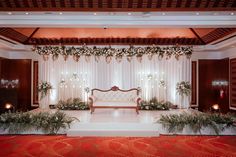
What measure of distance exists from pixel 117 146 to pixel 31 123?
2974 millimetres

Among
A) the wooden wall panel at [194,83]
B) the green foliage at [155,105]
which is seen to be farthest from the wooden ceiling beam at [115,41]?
the green foliage at [155,105]

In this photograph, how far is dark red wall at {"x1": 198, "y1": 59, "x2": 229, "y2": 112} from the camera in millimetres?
13414

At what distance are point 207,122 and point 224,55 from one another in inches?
267

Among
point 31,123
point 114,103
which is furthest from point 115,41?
point 31,123

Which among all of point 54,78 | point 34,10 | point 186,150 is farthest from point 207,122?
point 54,78

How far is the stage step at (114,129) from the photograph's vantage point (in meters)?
8.10

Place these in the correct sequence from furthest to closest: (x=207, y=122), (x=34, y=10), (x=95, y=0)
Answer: (x=207, y=122)
(x=34, y=10)
(x=95, y=0)

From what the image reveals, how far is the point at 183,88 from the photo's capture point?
1370 centimetres

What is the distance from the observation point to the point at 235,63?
12570mm

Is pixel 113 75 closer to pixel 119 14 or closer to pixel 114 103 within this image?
pixel 114 103

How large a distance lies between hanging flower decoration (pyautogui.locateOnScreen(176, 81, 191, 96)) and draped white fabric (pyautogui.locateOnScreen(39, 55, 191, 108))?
0.42 m

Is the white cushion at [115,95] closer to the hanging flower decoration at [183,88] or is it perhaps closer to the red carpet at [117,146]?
the hanging flower decoration at [183,88]

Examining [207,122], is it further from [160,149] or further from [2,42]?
[2,42]

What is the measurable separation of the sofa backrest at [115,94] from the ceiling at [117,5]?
6.75 metres
